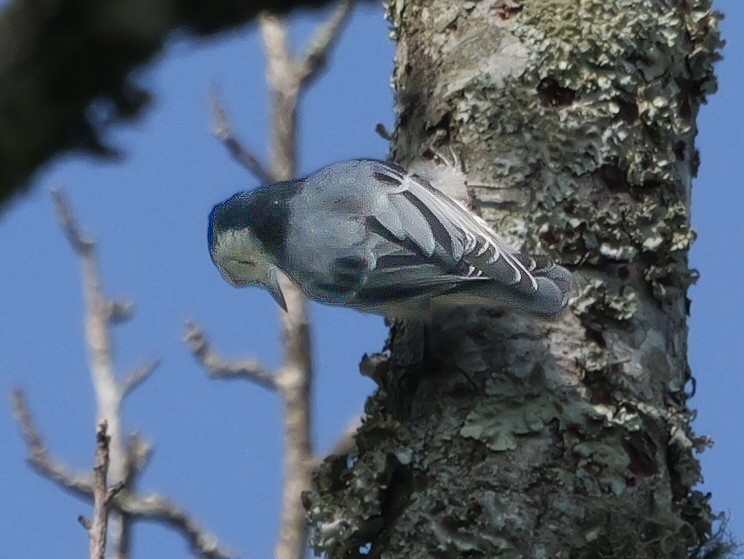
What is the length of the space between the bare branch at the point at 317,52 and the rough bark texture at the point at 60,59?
428cm

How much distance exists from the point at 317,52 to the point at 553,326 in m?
2.80

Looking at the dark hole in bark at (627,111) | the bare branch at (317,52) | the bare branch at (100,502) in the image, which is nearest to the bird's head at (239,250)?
the dark hole in bark at (627,111)

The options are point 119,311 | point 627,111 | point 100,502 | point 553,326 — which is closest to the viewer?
point 100,502

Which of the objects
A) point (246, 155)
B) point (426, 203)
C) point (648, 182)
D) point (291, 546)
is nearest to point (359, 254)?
point (426, 203)

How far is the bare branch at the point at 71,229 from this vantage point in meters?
4.62

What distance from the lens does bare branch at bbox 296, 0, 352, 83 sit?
498 centimetres

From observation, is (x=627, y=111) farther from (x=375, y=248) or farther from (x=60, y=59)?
(x=60, y=59)

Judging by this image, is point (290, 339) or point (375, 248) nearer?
point (375, 248)

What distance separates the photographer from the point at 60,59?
2.52ft

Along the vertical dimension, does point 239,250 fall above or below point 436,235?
above

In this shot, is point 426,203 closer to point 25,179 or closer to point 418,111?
point 418,111

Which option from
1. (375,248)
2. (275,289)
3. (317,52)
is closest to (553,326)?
(375,248)

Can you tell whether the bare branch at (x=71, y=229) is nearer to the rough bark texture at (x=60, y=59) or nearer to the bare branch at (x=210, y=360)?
the bare branch at (x=210, y=360)

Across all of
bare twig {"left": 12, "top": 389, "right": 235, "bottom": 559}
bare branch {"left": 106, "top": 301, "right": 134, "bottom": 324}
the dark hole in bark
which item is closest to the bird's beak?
bare twig {"left": 12, "top": 389, "right": 235, "bottom": 559}
